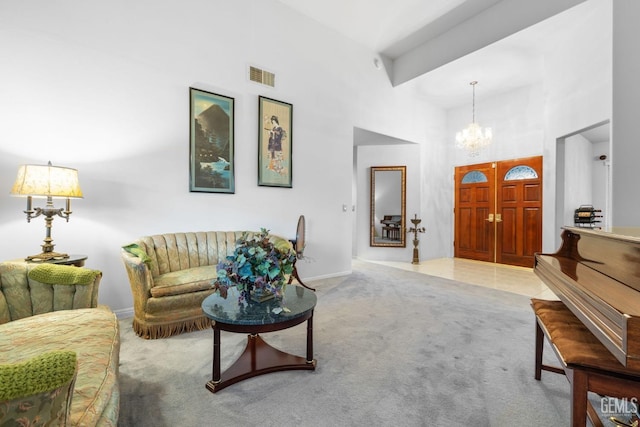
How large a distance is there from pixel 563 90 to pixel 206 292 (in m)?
5.45

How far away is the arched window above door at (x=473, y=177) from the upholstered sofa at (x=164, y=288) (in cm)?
592

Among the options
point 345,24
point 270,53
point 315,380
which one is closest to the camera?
point 315,380

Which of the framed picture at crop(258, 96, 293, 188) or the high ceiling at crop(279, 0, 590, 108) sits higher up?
the high ceiling at crop(279, 0, 590, 108)

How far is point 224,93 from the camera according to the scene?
3797 millimetres

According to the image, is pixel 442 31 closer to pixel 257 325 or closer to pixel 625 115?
pixel 625 115

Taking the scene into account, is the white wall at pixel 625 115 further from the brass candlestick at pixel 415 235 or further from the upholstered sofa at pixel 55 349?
the upholstered sofa at pixel 55 349

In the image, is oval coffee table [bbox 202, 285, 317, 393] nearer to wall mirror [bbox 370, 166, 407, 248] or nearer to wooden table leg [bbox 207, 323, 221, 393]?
wooden table leg [bbox 207, 323, 221, 393]

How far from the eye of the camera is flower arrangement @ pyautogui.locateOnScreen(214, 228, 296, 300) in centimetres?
186

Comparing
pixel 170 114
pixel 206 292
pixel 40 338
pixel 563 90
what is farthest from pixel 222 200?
pixel 563 90

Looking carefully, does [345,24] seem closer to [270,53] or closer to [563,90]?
[270,53]

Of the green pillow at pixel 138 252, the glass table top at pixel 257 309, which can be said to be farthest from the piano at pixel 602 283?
the green pillow at pixel 138 252

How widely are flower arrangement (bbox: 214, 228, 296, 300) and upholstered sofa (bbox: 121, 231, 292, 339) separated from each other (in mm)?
358

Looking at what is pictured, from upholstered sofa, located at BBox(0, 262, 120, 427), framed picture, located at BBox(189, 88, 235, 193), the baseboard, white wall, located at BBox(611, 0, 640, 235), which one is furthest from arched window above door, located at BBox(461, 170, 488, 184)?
upholstered sofa, located at BBox(0, 262, 120, 427)

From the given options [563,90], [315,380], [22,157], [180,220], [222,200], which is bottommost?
[315,380]
